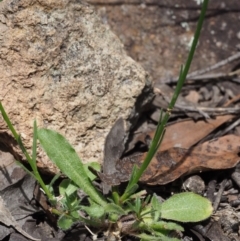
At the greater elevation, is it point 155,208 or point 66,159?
point 66,159

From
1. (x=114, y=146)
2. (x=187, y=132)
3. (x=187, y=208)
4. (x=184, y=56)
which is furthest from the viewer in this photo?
(x=184, y=56)

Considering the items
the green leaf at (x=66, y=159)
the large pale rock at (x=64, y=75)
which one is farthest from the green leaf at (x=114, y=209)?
the large pale rock at (x=64, y=75)

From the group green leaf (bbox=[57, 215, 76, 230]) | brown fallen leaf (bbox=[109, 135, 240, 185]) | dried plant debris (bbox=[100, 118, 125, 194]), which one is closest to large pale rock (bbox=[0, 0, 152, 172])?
dried plant debris (bbox=[100, 118, 125, 194])

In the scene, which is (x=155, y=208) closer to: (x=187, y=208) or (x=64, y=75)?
(x=187, y=208)

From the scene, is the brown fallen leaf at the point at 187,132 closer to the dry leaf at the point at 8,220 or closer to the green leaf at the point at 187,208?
the green leaf at the point at 187,208

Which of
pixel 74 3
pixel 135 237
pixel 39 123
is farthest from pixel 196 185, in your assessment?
pixel 74 3

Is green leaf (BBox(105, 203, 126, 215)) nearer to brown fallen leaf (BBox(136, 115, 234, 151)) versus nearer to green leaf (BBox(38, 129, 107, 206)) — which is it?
green leaf (BBox(38, 129, 107, 206))

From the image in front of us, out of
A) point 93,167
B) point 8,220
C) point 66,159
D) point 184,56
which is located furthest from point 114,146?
point 184,56
